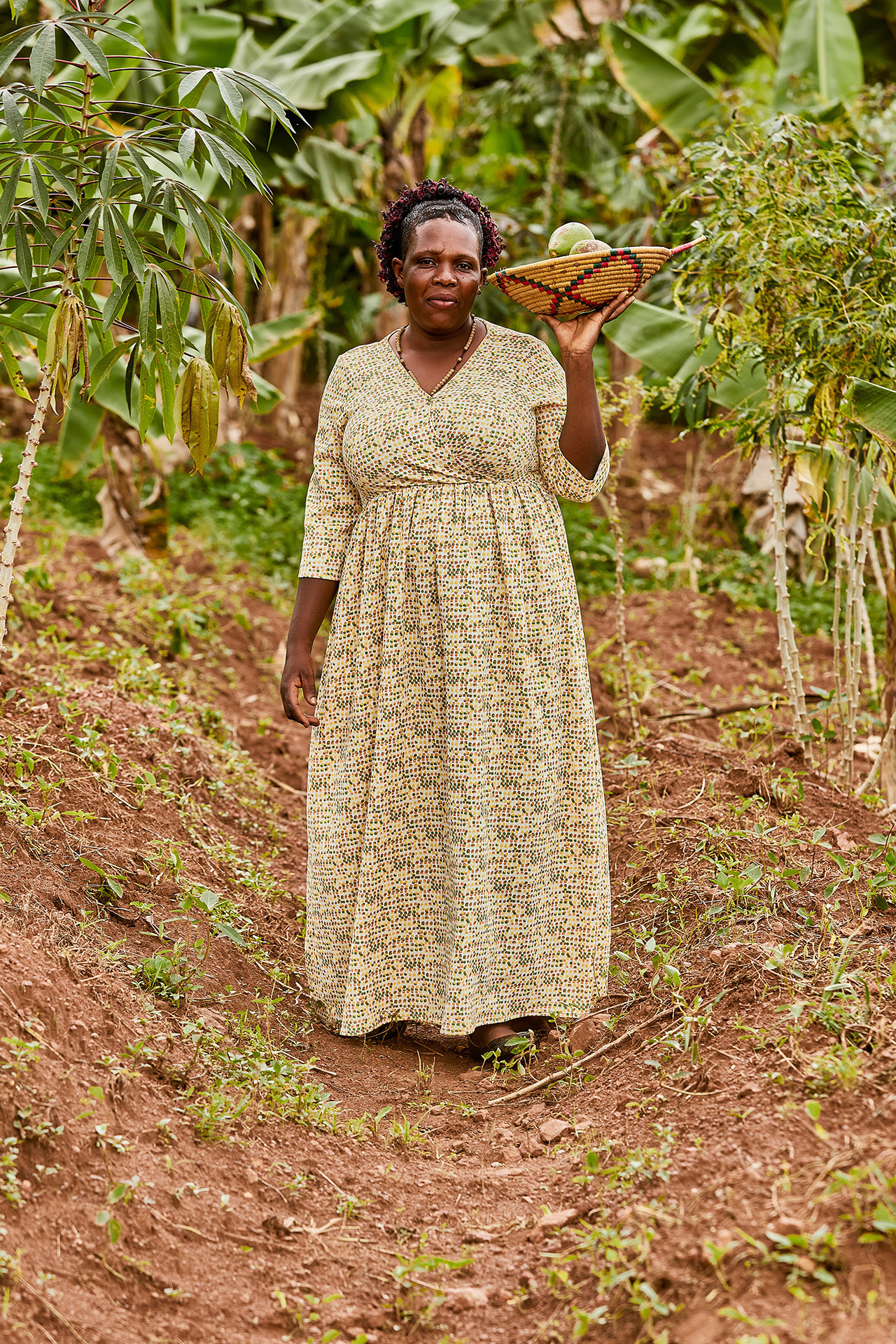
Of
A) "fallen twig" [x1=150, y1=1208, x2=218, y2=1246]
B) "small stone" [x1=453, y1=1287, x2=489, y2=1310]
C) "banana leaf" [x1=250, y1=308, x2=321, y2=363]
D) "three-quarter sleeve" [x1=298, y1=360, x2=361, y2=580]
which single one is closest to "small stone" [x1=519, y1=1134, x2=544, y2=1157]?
"small stone" [x1=453, y1=1287, x2=489, y2=1310]

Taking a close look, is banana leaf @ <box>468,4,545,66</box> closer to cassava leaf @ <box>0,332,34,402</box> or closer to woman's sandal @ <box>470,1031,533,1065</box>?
cassava leaf @ <box>0,332,34,402</box>

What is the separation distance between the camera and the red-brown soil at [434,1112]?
2078 millimetres

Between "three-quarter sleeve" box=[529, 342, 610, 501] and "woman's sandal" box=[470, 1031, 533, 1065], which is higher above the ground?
"three-quarter sleeve" box=[529, 342, 610, 501]

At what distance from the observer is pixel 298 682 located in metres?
→ 3.25

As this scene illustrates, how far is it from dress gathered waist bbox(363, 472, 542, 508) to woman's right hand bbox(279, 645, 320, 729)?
0.44 meters

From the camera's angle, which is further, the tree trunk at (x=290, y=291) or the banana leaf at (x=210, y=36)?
the tree trunk at (x=290, y=291)

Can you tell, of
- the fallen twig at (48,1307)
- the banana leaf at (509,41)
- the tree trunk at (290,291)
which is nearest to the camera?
the fallen twig at (48,1307)

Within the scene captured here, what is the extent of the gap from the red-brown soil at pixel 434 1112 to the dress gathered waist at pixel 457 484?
3.89 feet

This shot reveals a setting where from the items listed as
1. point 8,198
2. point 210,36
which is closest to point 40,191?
point 8,198

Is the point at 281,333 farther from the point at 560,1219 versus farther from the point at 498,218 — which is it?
the point at 560,1219

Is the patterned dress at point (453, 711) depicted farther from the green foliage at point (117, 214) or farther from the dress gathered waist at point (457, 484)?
the green foliage at point (117, 214)

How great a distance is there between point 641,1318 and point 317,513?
6.46 ft

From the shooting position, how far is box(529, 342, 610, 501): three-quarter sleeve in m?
3.15

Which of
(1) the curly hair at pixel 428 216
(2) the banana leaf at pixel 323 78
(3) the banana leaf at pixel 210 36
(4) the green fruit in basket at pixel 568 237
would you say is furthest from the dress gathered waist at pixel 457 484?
(3) the banana leaf at pixel 210 36
